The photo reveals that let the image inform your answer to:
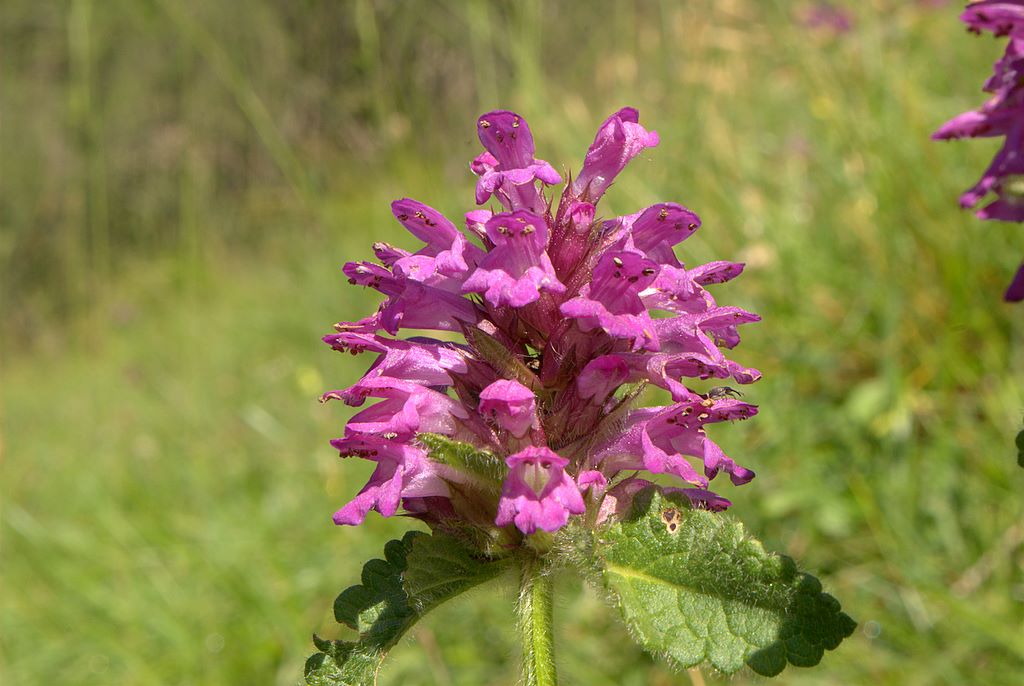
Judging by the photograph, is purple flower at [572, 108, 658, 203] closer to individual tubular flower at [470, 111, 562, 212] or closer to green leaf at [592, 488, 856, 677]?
individual tubular flower at [470, 111, 562, 212]

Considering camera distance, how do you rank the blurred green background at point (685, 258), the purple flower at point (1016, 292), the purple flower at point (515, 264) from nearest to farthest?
the purple flower at point (1016, 292) < the purple flower at point (515, 264) < the blurred green background at point (685, 258)

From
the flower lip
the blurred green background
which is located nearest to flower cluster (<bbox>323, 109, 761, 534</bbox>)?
the flower lip

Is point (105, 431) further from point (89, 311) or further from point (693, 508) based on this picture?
point (693, 508)

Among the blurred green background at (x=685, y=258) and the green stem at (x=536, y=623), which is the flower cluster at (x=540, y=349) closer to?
the green stem at (x=536, y=623)

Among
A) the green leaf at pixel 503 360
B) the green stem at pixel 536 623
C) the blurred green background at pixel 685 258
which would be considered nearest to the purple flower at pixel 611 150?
the blurred green background at pixel 685 258

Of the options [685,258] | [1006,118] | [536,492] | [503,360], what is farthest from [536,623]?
[685,258]

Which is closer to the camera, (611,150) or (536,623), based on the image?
(536,623)

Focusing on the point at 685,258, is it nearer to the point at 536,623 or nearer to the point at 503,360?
the point at 503,360
